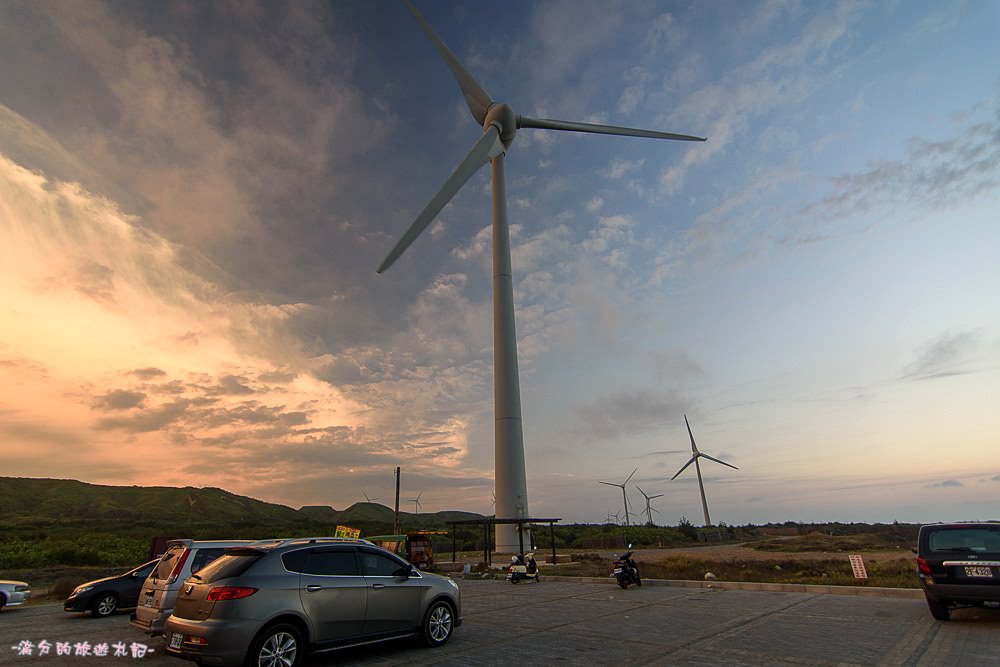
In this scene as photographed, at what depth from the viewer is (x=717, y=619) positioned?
1216 cm

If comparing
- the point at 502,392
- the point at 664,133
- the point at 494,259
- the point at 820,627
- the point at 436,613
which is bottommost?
the point at 820,627

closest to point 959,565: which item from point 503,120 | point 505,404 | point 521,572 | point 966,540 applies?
point 966,540

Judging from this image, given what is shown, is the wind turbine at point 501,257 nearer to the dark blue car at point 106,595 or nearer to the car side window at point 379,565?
the dark blue car at point 106,595

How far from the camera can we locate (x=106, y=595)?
14797 millimetres

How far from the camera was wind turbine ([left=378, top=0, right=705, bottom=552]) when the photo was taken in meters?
34.8

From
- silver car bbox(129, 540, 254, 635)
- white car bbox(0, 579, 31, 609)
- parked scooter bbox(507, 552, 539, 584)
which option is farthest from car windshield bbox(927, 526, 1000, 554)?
white car bbox(0, 579, 31, 609)

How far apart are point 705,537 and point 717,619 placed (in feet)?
254

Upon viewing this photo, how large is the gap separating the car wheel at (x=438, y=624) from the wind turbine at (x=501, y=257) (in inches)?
1042

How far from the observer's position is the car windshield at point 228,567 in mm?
7457

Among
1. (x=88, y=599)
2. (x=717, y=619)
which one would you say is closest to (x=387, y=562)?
(x=717, y=619)

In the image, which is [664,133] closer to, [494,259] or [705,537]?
[494,259]

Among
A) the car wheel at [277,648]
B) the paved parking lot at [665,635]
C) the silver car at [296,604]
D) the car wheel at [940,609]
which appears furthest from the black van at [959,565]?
the car wheel at [277,648]

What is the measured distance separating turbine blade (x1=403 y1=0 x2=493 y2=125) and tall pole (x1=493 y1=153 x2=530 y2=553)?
10.8 m

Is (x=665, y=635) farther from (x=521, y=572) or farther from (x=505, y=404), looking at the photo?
(x=505, y=404)
